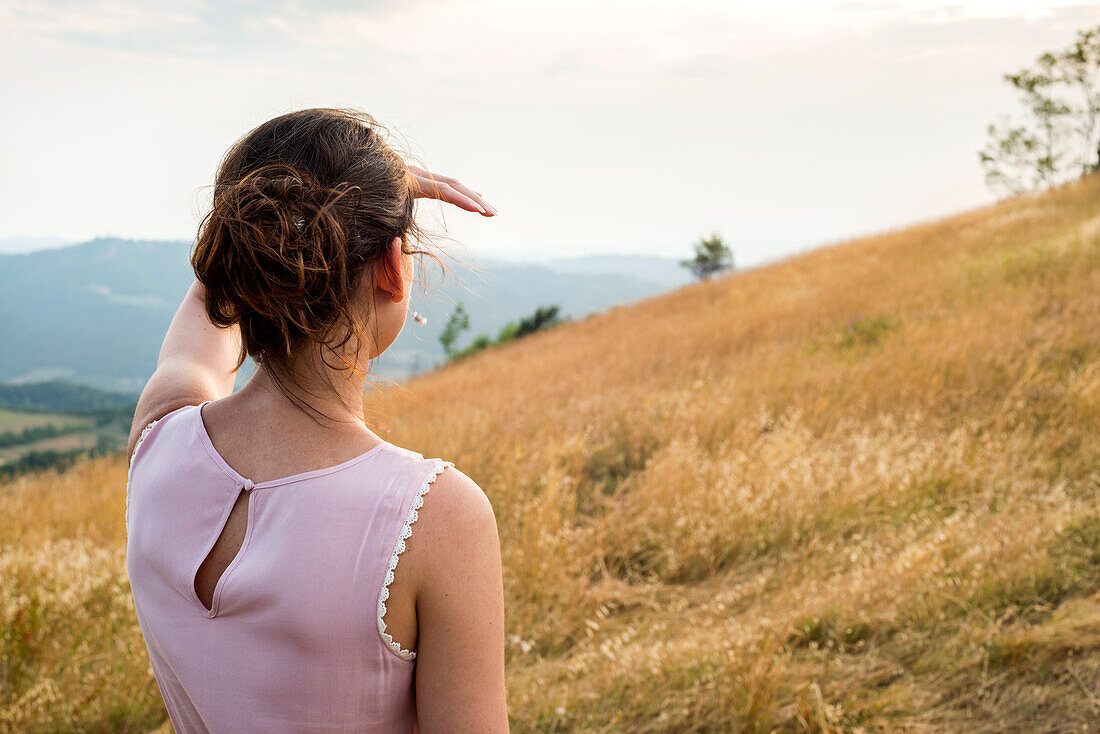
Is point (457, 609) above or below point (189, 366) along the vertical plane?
below

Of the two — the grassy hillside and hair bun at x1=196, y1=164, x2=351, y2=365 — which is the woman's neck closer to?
hair bun at x1=196, y1=164, x2=351, y2=365

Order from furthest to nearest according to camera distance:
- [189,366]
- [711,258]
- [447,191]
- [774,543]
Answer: [711,258] < [774,543] < [189,366] < [447,191]

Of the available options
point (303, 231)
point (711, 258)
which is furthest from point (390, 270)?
point (711, 258)

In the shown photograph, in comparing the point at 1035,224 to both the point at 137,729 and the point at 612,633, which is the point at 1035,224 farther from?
the point at 137,729

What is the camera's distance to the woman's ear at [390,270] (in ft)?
3.26

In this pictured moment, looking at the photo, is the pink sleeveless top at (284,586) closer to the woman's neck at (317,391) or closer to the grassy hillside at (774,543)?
the woman's neck at (317,391)

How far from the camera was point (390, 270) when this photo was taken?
100 cm

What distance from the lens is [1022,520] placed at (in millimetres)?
3340

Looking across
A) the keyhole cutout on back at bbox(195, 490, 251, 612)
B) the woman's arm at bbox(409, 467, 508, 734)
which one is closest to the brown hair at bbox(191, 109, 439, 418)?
the keyhole cutout on back at bbox(195, 490, 251, 612)

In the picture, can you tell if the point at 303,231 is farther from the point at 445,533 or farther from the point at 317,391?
the point at 445,533

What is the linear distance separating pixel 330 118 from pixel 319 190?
15cm

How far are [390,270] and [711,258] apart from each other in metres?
56.7

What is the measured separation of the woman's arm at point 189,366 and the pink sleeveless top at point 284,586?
0.53 ft

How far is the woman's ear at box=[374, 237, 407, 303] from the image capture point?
0.99 m
